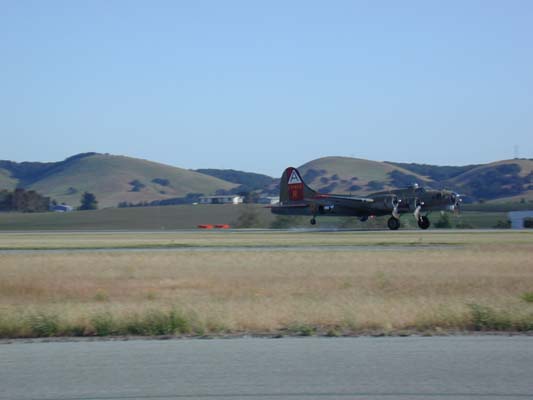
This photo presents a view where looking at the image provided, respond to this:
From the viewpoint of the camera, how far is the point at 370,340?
10.9 meters

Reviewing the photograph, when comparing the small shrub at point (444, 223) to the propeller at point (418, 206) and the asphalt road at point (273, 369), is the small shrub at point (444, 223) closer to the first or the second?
the propeller at point (418, 206)

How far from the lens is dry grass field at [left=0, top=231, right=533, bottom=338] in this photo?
12664 millimetres

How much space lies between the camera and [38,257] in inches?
1270

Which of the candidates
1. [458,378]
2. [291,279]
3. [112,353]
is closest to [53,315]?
[112,353]

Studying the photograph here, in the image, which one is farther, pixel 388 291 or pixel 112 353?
pixel 388 291

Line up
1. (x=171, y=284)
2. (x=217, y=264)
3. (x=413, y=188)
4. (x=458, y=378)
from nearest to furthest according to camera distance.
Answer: (x=458, y=378) → (x=171, y=284) → (x=217, y=264) → (x=413, y=188)

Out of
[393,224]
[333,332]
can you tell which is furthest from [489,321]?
[393,224]

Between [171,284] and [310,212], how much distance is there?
137 ft

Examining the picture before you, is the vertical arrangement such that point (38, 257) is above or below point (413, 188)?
below

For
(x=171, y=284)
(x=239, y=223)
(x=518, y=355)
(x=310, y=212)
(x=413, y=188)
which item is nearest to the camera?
(x=518, y=355)

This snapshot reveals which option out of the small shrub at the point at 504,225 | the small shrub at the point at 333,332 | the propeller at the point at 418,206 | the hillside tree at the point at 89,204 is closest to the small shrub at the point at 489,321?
the small shrub at the point at 333,332

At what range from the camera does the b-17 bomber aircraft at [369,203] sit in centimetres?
5706

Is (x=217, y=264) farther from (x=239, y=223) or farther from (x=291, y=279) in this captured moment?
(x=239, y=223)

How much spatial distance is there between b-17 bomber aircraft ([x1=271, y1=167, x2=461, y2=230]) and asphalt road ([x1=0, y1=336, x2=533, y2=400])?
47.0 metres
